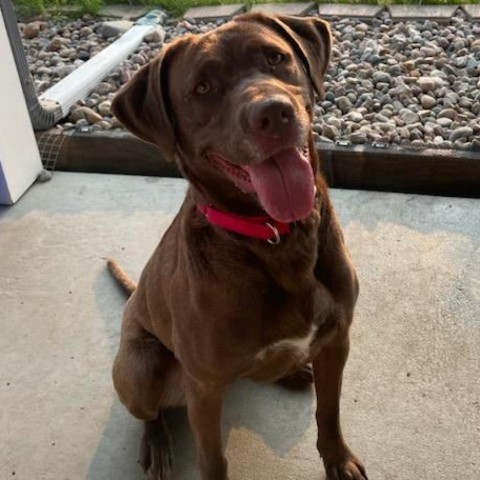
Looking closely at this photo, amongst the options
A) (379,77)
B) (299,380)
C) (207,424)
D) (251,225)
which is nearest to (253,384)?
(299,380)

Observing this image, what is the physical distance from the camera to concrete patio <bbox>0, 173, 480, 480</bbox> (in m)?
2.82

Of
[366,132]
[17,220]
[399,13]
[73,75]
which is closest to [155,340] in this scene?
[17,220]

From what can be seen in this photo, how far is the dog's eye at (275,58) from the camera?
228cm

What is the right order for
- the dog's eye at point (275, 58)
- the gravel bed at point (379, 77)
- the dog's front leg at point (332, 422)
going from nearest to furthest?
the dog's eye at point (275, 58) → the dog's front leg at point (332, 422) → the gravel bed at point (379, 77)

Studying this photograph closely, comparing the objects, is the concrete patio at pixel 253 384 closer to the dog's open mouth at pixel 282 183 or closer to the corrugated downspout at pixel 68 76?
the corrugated downspout at pixel 68 76

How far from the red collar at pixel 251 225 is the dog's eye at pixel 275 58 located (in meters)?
0.47

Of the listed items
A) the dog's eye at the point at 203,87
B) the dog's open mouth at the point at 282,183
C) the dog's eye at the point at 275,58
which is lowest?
the dog's open mouth at the point at 282,183

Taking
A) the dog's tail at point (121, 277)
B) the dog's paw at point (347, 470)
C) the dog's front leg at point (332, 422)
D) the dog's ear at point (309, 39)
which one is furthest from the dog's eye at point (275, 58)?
the dog's tail at point (121, 277)

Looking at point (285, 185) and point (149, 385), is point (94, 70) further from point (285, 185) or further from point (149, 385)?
point (285, 185)

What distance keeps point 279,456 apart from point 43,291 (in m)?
1.55

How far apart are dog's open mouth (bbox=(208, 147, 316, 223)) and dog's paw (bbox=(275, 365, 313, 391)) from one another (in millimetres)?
1032

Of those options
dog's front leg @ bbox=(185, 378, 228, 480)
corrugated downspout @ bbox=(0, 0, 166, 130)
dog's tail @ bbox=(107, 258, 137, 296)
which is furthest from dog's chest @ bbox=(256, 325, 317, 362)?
corrugated downspout @ bbox=(0, 0, 166, 130)

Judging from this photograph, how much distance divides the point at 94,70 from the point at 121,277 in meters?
2.25

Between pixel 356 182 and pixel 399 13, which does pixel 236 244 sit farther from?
pixel 399 13
